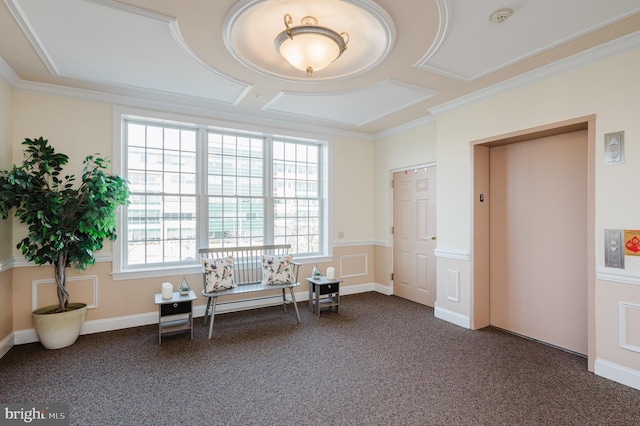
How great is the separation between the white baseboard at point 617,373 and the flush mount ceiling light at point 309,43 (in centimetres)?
336

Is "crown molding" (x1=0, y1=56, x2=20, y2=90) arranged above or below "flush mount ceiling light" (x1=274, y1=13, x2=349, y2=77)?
above

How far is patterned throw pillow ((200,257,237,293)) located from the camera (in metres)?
Answer: 3.77

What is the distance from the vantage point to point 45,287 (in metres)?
3.44

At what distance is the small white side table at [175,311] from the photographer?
3457 mm

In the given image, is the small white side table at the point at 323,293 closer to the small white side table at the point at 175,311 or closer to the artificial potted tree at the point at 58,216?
the small white side table at the point at 175,311

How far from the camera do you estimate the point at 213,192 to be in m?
4.45

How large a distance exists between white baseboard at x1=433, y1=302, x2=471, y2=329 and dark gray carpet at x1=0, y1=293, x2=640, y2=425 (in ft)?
0.41

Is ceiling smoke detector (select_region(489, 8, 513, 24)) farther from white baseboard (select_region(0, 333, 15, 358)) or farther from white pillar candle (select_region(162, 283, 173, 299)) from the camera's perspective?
white baseboard (select_region(0, 333, 15, 358))

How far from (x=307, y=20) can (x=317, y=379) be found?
283 centimetres

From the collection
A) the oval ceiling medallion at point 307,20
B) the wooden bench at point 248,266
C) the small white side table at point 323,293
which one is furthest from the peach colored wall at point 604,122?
the wooden bench at point 248,266

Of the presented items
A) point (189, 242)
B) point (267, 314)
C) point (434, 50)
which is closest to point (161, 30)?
point (434, 50)

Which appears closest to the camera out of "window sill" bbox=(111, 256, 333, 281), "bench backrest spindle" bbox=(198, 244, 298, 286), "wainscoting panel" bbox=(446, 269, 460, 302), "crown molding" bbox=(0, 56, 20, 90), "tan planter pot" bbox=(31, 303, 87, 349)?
"crown molding" bbox=(0, 56, 20, 90)

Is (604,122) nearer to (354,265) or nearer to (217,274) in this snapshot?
(354,265)

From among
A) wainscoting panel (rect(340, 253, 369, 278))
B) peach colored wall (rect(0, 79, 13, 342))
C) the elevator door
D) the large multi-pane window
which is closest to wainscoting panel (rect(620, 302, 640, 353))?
the elevator door
